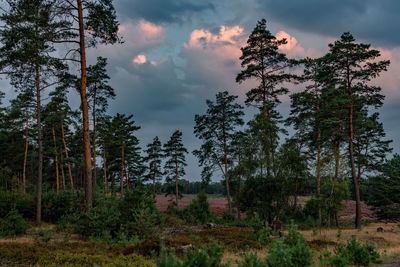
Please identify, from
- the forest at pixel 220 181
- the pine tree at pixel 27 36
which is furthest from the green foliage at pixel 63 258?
the pine tree at pixel 27 36

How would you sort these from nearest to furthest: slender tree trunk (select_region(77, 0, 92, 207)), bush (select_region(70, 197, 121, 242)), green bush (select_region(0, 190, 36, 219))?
bush (select_region(70, 197, 121, 242)) < slender tree trunk (select_region(77, 0, 92, 207)) < green bush (select_region(0, 190, 36, 219))

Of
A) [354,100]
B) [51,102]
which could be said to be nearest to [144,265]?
[354,100]

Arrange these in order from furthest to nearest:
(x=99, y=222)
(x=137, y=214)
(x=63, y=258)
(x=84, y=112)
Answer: (x=84, y=112) → (x=99, y=222) → (x=137, y=214) → (x=63, y=258)

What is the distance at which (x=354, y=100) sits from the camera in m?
24.0

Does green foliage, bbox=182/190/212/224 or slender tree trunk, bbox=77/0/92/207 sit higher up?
slender tree trunk, bbox=77/0/92/207

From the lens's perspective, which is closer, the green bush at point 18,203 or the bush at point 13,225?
the bush at point 13,225

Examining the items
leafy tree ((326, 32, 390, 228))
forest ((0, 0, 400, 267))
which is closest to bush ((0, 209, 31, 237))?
forest ((0, 0, 400, 267))

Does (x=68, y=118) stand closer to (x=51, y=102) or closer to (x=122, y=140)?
(x=51, y=102)

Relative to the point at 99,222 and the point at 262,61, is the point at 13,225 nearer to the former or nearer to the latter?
the point at 99,222

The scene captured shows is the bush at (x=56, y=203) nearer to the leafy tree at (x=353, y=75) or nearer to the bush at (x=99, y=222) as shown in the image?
the bush at (x=99, y=222)

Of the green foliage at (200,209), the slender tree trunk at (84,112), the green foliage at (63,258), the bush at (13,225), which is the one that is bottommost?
the green foliage at (200,209)

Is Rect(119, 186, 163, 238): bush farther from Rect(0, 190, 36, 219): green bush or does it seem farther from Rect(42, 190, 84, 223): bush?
Rect(0, 190, 36, 219): green bush

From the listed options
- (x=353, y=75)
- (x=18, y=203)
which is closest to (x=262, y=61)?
(x=353, y=75)

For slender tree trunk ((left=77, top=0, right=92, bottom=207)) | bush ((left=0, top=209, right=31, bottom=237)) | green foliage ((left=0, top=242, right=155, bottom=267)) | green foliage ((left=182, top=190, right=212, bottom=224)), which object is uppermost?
slender tree trunk ((left=77, top=0, right=92, bottom=207))
